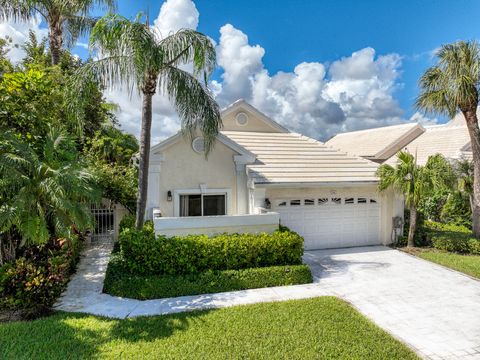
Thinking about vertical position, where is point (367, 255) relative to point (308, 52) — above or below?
below

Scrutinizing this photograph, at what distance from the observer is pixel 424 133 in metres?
27.6

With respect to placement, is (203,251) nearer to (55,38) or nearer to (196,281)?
(196,281)

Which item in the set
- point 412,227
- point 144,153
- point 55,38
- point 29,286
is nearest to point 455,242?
point 412,227

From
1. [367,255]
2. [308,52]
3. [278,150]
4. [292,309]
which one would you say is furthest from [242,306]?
[308,52]

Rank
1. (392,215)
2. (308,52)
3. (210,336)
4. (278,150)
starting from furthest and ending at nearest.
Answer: (308,52) → (278,150) → (392,215) → (210,336)

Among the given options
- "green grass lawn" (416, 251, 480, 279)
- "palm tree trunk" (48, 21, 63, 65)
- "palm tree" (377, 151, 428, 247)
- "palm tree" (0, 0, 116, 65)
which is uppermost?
"palm tree" (0, 0, 116, 65)

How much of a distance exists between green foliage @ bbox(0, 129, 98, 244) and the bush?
1.78m

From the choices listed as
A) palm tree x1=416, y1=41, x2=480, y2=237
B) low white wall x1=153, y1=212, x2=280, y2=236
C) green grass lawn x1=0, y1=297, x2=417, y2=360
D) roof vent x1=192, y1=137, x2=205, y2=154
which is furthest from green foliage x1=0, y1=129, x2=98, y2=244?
palm tree x1=416, y1=41, x2=480, y2=237

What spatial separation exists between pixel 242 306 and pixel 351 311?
2842mm

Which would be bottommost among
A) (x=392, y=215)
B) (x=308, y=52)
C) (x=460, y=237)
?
(x=460, y=237)

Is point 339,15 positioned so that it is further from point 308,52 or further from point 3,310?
point 3,310

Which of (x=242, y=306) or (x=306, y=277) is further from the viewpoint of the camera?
(x=306, y=277)

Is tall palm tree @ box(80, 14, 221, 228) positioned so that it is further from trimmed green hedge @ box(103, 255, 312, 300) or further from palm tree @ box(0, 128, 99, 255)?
palm tree @ box(0, 128, 99, 255)

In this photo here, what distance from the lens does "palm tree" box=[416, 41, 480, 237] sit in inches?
519
